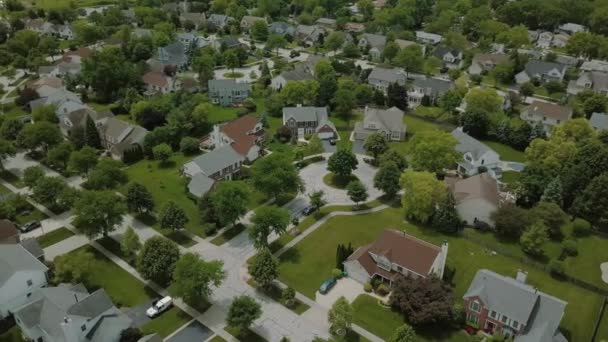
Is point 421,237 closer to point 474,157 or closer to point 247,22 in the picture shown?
point 474,157

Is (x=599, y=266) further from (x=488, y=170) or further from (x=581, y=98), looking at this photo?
(x=581, y=98)

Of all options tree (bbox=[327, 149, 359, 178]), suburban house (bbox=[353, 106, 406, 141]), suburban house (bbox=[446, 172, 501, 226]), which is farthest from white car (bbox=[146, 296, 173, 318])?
suburban house (bbox=[353, 106, 406, 141])

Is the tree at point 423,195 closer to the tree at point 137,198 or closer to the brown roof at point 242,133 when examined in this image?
the brown roof at point 242,133

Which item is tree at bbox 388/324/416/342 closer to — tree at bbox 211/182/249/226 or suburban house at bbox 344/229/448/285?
suburban house at bbox 344/229/448/285

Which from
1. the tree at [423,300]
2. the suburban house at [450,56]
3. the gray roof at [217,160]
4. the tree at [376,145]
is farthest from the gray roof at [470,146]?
the suburban house at [450,56]

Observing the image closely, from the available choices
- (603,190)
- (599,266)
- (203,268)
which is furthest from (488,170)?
(203,268)

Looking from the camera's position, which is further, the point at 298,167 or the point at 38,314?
the point at 298,167
